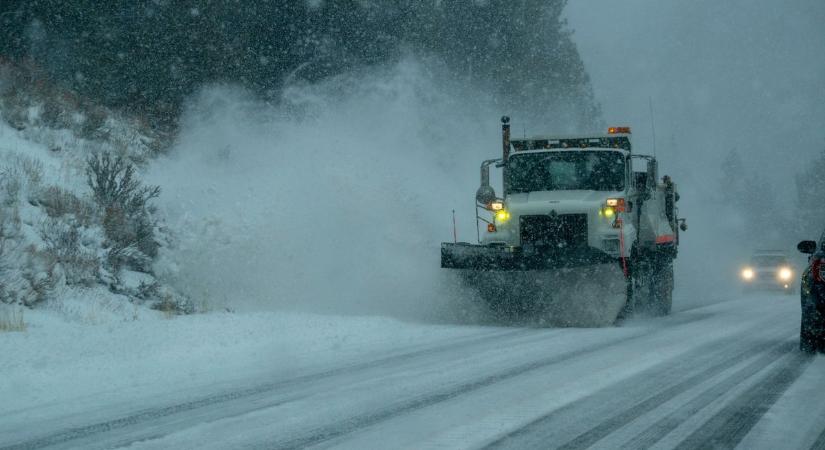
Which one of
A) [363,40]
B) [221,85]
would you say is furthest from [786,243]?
[221,85]

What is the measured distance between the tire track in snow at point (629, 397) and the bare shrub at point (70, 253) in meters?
9.40

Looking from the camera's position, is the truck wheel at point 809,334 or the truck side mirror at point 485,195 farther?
the truck side mirror at point 485,195

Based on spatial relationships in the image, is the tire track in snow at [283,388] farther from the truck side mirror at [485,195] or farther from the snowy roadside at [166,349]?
the truck side mirror at [485,195]

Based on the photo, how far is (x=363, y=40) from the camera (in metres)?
34.0

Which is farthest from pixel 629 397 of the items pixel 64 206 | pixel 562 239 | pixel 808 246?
pixel 64 206

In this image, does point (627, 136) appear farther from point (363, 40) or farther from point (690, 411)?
point (363, 40)

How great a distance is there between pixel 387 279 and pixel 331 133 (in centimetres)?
1094

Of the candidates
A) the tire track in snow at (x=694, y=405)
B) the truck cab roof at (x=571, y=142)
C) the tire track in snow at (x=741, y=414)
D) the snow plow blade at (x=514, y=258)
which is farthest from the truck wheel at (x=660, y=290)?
the tire track in snow at (x=741, y=414)

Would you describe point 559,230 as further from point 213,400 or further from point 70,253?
point 213,400

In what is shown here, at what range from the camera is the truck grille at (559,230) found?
14.2 m

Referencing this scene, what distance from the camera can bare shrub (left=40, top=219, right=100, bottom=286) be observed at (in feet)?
46.7

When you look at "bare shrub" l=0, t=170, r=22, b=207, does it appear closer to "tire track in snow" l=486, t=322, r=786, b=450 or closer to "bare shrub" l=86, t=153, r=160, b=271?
"bare shrub" l=86, t=153, r=160, b=271

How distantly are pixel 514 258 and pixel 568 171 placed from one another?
2.27 metres

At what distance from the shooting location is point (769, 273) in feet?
104
